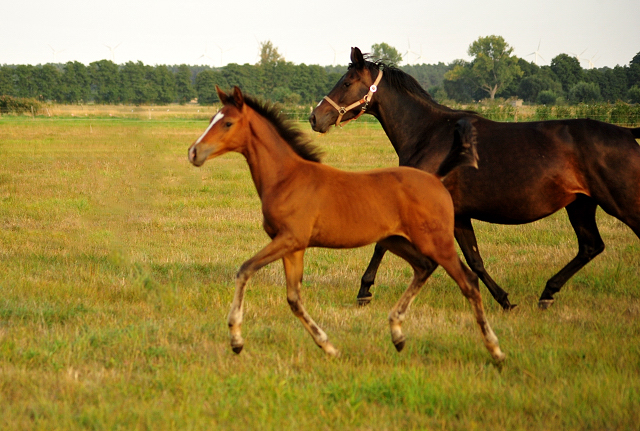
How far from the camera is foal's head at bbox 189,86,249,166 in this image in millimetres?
4508

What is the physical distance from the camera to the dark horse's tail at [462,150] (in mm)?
5055

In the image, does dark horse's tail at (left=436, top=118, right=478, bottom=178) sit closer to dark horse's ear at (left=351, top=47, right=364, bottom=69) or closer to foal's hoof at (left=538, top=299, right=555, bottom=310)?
foal's hoof at (left=538, top=299, right=555, bottom=310)

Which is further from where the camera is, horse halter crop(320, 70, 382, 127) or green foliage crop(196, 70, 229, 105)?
green foliage crop(196, 70, 229, 105)

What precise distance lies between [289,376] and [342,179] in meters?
1.53

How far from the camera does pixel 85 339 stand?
5113 millimetres

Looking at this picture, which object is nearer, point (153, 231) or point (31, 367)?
point (31, 367)

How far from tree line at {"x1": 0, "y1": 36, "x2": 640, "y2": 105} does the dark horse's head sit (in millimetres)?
27888

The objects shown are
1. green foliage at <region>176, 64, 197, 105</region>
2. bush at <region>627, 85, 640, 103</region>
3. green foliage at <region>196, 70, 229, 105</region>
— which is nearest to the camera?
bush at <region>627, 85, 640, 103</region>

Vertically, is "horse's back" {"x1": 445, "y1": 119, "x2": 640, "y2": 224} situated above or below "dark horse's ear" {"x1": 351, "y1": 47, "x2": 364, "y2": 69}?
below

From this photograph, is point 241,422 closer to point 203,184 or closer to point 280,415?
point 280,415

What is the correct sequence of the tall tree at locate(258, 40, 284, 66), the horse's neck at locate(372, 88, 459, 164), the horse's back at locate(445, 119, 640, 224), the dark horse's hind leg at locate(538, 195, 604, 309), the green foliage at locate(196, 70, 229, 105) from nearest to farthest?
1. the horse's back at locate(445, 119, 640, 224)
2. the dark horse's hind leg at locate(538, 195, 604, 309)
3. the horse's neck at locate(372, 88, 459, 164)
4. the green foliage at locate(196, 70, 229, 105)
5. the tall tree at locate(258, 40, 284, 66)

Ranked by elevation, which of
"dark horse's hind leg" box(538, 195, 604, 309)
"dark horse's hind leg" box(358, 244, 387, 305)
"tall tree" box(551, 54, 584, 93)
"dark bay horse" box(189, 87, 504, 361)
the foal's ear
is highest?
"tall tree" box(551, 54, 584, 93)

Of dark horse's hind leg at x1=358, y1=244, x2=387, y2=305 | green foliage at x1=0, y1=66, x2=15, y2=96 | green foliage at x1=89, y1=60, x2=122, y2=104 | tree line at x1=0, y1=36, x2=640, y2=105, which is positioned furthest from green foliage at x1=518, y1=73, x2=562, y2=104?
dark horse's hind leg at x1=358, y1=244, x2=387, y2=305

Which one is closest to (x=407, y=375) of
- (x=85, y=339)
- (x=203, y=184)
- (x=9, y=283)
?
(x=85, y=339)
